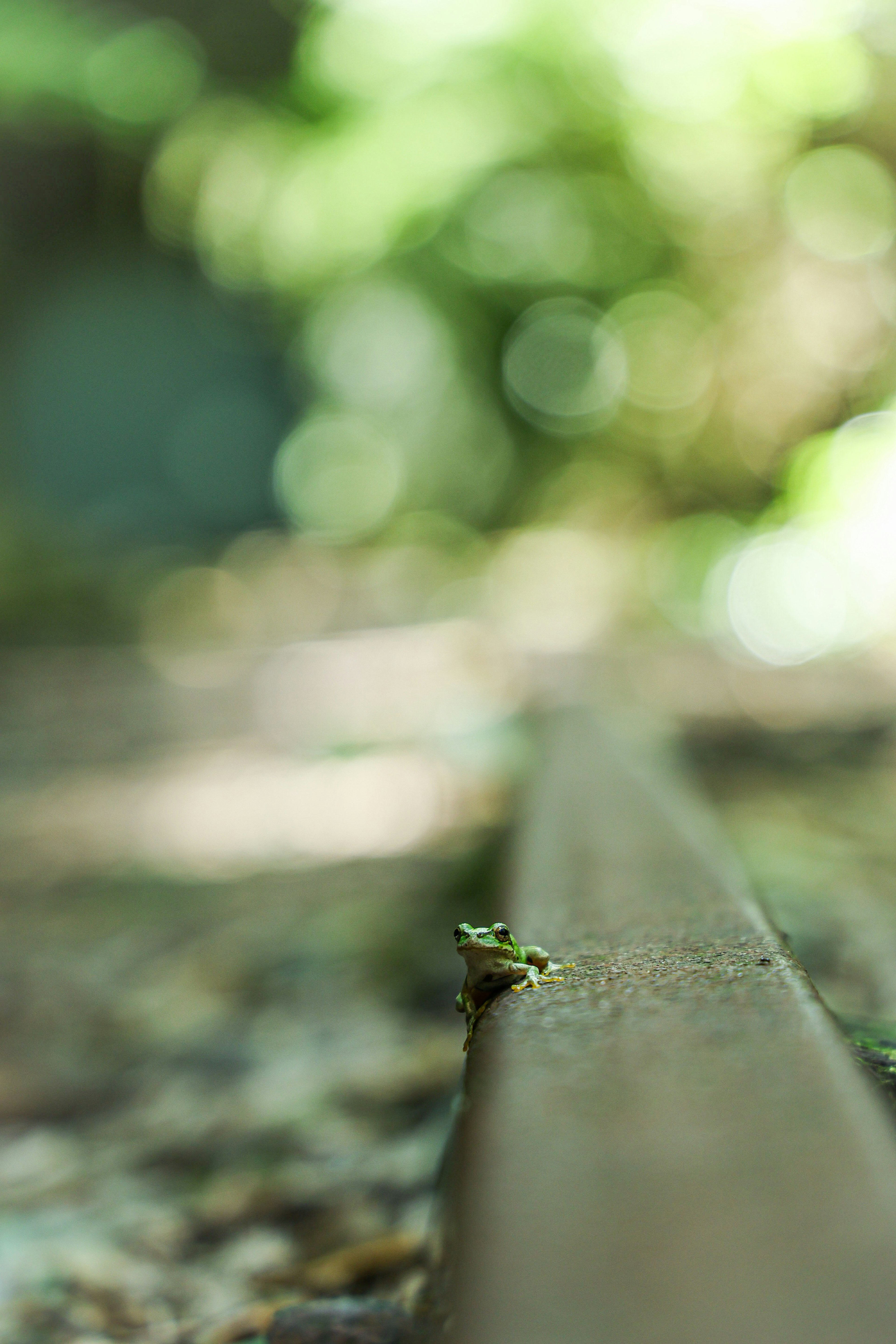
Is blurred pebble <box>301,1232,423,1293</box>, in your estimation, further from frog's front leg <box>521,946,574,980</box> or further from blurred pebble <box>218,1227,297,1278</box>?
frog's front leg <box>521,946,574,980</box>

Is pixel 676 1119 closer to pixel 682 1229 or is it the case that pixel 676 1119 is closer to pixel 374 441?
pixel 682 1229

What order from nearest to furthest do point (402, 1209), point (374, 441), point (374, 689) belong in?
point (402, 1209), point (374, 689), point (374, 441)

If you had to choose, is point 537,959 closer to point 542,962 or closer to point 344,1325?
point 542,962

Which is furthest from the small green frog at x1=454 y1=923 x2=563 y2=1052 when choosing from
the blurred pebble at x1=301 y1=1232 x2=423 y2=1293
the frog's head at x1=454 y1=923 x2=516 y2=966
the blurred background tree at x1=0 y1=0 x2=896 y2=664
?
the blurred background tree at x1=0 y1=0 x2=896 y2=664

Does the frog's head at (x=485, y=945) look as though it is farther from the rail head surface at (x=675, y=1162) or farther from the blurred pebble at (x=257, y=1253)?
the blurred pebble at (x=257, y=1253)

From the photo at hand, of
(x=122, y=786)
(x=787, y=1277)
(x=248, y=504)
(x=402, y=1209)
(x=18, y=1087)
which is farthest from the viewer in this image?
(x=248, y=504)

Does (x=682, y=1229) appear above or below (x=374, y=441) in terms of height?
below

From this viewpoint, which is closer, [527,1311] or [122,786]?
[527,1311]

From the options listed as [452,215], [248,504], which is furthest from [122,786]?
[248,504]
